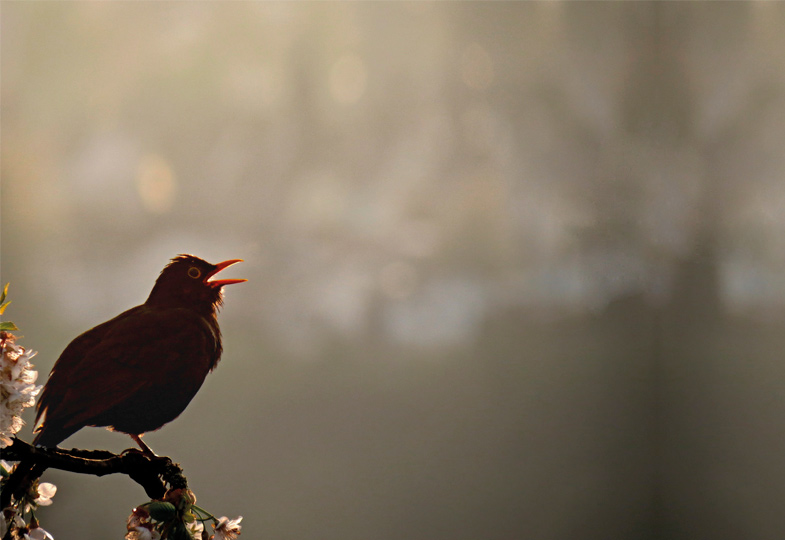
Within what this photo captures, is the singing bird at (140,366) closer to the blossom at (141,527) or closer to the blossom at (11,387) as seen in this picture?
the blossom at (141,527)

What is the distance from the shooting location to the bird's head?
51.9 inches

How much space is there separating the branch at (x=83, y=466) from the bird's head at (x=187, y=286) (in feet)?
1.19

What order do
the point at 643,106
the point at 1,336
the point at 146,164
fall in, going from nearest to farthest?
1. the point at 1,336
2. the point at 146,164
3. the point at 643,106

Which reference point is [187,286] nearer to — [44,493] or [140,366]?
[140,366]

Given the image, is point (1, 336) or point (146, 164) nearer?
point (1, 336)

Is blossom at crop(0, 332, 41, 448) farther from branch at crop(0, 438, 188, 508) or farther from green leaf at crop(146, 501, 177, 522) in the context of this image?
green leaf at crop(146, 501, 177, 522)

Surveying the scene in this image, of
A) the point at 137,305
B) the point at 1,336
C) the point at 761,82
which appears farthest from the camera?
the point at 761,82

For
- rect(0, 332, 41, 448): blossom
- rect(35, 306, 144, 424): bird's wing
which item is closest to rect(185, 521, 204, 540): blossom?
rect(0, 332, 41, 448): blossom

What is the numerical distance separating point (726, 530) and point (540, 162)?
1310 millimetres

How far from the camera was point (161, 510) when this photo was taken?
89 cm

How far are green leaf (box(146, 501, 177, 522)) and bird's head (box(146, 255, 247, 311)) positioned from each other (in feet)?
1.63

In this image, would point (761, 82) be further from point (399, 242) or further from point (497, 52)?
point (399, 242)

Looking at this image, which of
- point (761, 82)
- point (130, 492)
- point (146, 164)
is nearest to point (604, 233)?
point (761, 82)

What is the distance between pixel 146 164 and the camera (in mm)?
1504
